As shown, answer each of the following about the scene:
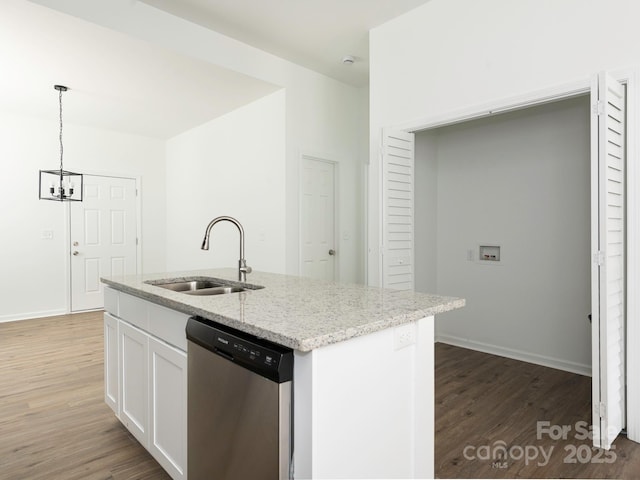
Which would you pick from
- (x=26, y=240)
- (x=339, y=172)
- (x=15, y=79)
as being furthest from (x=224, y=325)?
(x=26, y=240)

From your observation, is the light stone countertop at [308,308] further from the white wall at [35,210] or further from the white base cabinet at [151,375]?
the white wall at [35,210]

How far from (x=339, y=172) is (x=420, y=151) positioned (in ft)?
3.66

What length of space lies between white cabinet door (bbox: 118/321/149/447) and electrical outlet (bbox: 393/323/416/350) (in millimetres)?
1205

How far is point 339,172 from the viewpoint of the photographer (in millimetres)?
4816

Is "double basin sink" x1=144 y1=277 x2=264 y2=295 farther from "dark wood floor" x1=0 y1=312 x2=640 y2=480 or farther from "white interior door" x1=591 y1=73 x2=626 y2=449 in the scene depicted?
"white interior door" x1=591 y1=73 x2=626 y2=449

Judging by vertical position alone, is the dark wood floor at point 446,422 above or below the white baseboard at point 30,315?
below

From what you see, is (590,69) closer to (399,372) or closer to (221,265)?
(399,372)

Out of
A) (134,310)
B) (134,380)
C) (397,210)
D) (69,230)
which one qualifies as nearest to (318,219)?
(397,210)

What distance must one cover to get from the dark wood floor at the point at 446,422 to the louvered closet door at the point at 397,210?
86 cm

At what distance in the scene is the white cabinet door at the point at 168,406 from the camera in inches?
64.7

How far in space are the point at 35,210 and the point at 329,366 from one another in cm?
Answer: 563

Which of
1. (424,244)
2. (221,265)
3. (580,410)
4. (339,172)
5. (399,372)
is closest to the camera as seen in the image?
(399,372)

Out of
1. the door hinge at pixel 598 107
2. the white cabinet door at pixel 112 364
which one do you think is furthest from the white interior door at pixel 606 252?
the white cabinet door at pixel 112 364

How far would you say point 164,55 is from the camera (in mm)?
3434
